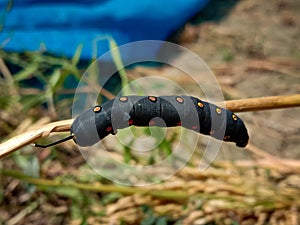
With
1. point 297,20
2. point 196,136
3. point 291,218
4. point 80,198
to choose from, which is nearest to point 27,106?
point 80,198

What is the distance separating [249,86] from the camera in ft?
6.17

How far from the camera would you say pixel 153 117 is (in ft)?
2.66

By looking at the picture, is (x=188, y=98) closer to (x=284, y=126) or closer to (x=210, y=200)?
(x=210, y=200)

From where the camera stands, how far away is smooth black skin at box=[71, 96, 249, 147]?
77 cm

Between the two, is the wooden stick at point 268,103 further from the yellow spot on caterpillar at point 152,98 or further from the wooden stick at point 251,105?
the yellow spot on caterpillar at point 152,98

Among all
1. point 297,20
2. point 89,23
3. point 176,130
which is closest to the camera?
point 176,130

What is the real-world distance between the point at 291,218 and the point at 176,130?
359mm

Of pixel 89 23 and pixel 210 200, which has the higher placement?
pixel 89 23

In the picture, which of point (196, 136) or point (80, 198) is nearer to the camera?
point (80, 198)

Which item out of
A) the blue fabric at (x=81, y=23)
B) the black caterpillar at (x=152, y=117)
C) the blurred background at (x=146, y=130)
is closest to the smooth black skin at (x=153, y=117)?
the black caterpillar at (x=152, y=117)

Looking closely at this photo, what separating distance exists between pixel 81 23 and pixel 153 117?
4.33 feet

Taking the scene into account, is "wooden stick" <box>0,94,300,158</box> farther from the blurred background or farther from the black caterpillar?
the blurred background

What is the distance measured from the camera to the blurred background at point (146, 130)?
1217 millimetres

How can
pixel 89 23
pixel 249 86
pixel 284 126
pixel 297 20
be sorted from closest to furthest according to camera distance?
pixel 284 126 → pixel 249 86 → pixel 89 23 → pixel 297 20
